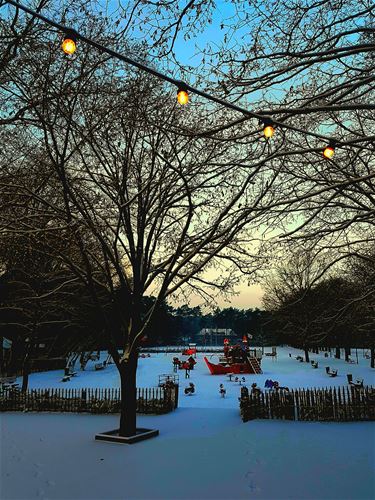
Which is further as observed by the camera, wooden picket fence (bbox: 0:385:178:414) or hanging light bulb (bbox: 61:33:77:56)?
wooden picket fence (bbox: 0:385:178:414)

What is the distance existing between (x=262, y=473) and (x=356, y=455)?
10.0 feet

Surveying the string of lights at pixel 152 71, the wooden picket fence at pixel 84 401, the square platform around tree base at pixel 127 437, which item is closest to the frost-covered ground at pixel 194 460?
the square platform around tree base at pixel 127 437

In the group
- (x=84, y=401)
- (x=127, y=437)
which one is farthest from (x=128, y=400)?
(x=84, y=401)

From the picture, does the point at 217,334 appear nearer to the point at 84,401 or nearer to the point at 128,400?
the point at 84,401

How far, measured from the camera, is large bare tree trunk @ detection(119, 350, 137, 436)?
13375 mm

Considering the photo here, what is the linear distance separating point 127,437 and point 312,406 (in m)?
7.54

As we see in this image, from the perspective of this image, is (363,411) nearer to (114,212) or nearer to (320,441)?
(320,441)

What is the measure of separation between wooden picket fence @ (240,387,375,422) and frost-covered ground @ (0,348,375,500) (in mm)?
666

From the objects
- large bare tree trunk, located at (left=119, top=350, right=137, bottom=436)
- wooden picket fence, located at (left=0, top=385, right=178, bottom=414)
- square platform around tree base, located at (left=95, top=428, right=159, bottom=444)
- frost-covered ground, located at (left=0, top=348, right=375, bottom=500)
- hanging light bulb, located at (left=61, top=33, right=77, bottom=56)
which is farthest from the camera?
wooden picket fence, located at (left=0, top=385, right=178, bottom=414)

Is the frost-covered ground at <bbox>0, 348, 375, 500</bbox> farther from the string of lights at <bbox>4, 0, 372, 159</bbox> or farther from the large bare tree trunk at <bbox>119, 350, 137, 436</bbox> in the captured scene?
the string of lights at <bbox>4, 0, 372, 159</bbox>

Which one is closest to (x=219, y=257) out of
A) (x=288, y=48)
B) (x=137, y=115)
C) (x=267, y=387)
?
(x=137, y=115)

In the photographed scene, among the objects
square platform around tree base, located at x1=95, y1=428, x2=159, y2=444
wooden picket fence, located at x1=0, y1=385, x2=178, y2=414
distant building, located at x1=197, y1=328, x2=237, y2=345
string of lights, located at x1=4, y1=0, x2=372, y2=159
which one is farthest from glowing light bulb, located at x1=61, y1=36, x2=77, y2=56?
distant building, located at x1=197, y1=328, x2=237, y2=345

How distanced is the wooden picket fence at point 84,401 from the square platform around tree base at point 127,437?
434cm

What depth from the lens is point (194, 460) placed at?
10641mm
